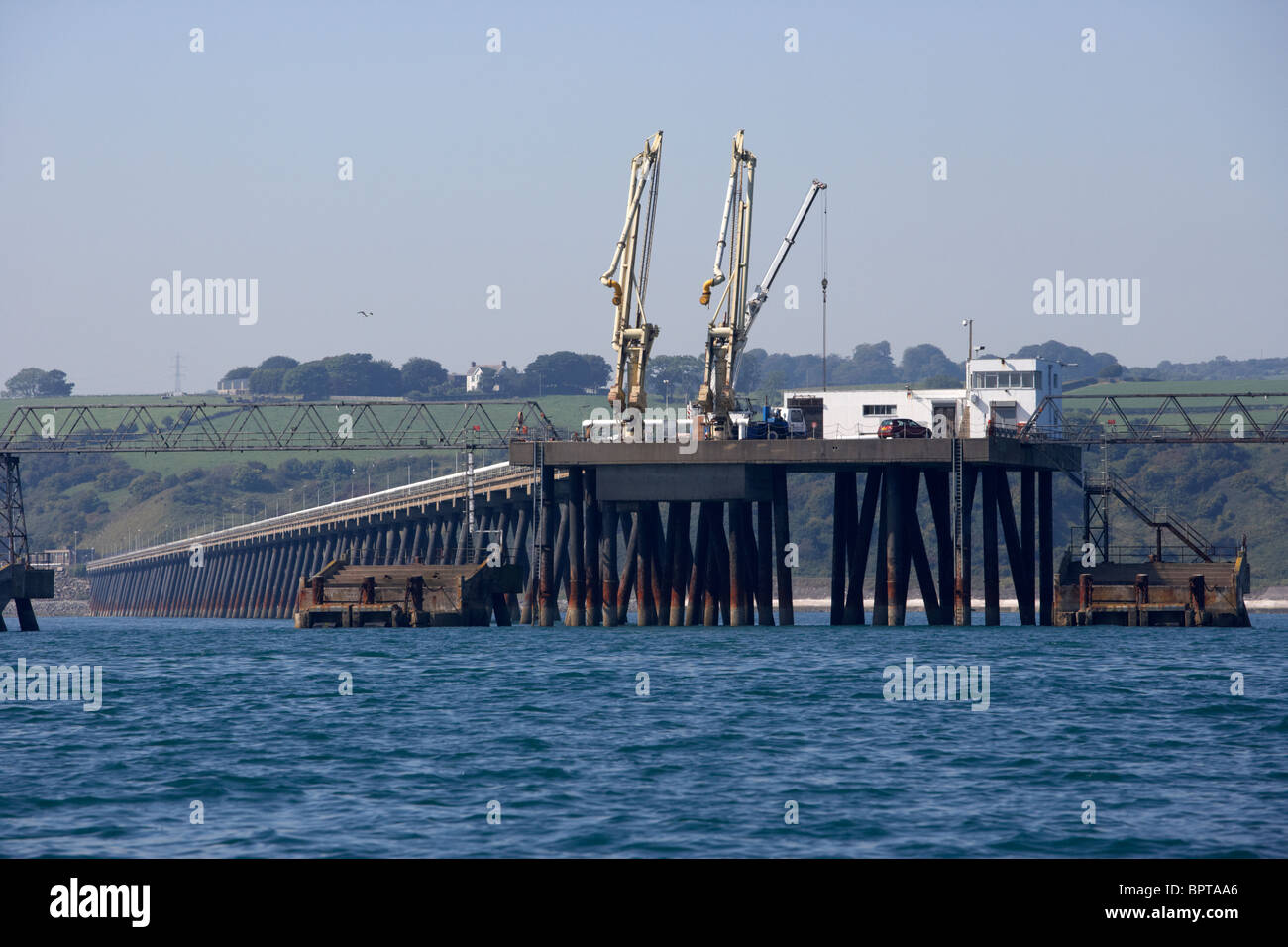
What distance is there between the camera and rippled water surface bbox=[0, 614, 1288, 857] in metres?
25.5

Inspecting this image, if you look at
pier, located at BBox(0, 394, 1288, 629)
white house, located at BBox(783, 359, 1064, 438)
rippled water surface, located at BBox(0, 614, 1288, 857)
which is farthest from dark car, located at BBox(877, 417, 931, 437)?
rippled water surface, located at BBox(0, 614, 1288, 857)

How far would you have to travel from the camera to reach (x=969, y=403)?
103m

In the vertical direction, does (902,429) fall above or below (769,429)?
below

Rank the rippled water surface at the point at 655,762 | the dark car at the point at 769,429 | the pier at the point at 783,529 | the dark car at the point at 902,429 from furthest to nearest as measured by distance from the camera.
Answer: the dark car at the point at 769,429 → the dark car at the point at 902,429 → the pier at the point at 783,529 → the rippled water surface at the point at 655,762

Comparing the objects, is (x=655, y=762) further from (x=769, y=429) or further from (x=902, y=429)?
(x=769, y=429)

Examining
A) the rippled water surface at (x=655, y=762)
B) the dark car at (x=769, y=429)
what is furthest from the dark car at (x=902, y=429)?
the rippled water surface at (x=655, y=762)

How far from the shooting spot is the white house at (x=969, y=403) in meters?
102

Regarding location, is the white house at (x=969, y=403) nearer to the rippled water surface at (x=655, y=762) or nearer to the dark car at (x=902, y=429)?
the dark car at (x=902, y=429)

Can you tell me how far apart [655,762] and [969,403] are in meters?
72.5

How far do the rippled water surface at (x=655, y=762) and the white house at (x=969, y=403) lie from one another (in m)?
40.3

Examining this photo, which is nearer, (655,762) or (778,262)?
(655,762)

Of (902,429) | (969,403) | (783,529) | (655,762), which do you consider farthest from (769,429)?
(655,762)

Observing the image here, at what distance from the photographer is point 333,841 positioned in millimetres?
25047

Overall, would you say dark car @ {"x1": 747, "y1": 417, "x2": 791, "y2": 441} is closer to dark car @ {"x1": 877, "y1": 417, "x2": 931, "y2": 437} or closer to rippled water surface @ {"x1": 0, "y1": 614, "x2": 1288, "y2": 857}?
dark car @ {"x1": 877, "y1": 417, "x2": 931, "y2": 437}
